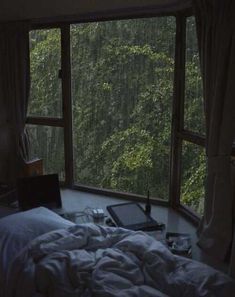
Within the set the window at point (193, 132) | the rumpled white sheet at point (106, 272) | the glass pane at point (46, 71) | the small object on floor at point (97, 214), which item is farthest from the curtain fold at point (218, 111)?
the glass pane at point (46, 71)

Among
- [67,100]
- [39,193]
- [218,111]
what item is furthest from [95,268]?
[67,100]

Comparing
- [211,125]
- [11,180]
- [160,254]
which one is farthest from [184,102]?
[11,180]

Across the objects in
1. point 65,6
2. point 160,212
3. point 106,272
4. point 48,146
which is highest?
point 65,6

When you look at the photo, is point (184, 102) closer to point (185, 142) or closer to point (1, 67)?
point (185, 142)

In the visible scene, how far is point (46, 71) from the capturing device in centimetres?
338

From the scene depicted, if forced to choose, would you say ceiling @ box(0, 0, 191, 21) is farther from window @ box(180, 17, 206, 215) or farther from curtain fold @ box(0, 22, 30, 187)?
window @ box(180, 17, 206, 215)

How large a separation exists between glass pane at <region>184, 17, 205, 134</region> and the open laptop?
1.19 m

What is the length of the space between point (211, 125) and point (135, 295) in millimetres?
1164

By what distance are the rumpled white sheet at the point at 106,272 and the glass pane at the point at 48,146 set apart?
1.71 metres

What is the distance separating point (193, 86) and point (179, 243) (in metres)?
1.17

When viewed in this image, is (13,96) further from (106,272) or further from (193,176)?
(106,272)

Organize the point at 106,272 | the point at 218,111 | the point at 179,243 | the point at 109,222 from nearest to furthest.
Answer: the point at 106,272, the point at 218,111, the point at 179,243, the point at 109,222

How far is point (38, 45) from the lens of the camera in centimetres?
337

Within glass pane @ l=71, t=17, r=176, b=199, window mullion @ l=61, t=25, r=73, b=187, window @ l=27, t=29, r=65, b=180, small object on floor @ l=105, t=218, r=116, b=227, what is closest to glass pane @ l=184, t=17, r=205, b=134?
glass pane @ l=71, t=17, r=176, b=199
